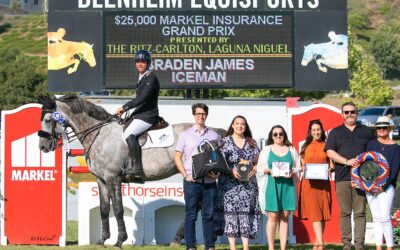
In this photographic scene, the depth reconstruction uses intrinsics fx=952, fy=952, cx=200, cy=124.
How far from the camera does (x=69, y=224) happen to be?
1841 centimetres

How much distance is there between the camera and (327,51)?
788 inches

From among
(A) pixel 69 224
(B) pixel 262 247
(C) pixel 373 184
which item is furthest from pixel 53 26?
(C) pixel 373 184

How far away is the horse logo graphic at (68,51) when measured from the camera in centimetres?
1989

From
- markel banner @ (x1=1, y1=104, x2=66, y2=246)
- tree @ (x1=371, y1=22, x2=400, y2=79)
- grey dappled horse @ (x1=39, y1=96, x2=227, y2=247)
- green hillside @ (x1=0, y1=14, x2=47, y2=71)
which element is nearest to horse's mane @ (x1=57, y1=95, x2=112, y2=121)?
grey dappled horse @ (x1=39, y1=96, x2=227, y2=247)

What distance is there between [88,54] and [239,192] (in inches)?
340

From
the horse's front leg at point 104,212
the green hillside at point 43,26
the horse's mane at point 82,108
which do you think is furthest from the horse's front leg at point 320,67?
the green hillside at point 43,26

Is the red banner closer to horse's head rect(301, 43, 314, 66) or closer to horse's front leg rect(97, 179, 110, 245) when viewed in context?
horse's front leg rect(97, 179, 110, 245)

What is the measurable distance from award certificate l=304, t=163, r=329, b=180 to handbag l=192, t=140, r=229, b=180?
1.17 meters

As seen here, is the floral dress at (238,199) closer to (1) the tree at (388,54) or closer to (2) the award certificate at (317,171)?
(2) the award certificate at (317,171)

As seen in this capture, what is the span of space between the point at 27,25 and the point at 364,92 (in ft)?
267

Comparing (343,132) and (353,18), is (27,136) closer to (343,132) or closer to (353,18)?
(343,132)

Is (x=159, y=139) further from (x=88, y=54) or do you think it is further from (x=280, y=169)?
(x=88, y=54)

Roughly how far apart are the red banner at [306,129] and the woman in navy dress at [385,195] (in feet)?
9.29

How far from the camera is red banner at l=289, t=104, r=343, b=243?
48.7 feet
